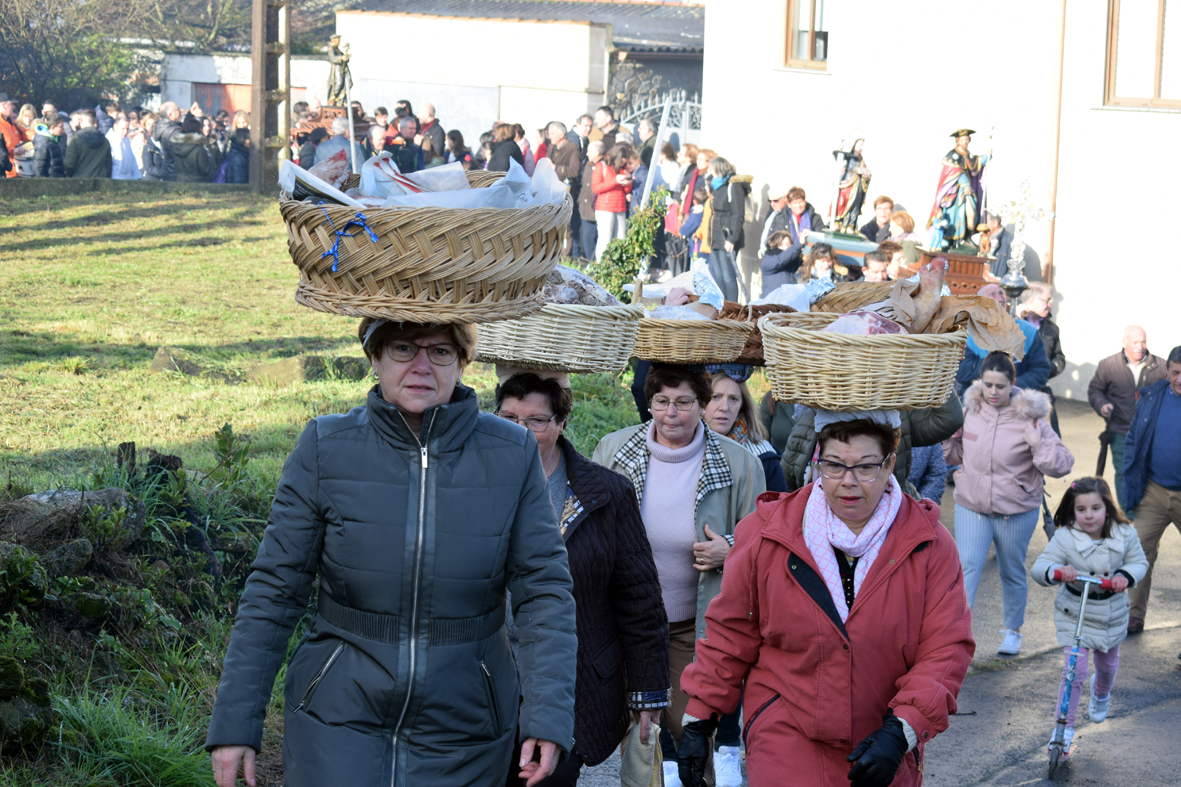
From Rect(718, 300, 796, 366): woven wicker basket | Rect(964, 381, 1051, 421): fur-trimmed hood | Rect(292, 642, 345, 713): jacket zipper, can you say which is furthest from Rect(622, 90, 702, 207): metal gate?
Rect(292, 642, 345, 713): jacket zipper

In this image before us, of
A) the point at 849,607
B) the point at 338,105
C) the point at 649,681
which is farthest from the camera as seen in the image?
the point at 338,105

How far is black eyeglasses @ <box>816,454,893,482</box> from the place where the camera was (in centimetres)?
369

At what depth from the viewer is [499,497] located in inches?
122

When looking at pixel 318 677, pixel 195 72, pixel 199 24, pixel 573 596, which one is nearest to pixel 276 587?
pixel 318 677

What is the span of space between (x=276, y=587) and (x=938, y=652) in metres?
1.83

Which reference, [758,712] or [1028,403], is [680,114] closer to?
[1028,403]

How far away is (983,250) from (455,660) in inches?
548

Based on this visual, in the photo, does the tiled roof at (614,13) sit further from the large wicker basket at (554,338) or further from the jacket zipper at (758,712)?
the jacket zipper at (758,712)

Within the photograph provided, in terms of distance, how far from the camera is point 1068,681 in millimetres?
5848

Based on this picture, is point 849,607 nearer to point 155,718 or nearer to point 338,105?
point 155,718

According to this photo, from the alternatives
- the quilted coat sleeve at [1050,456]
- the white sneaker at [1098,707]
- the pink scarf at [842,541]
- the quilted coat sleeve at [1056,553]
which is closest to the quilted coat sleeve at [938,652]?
the pink scarf at [842,541]

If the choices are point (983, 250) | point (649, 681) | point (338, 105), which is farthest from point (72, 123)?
point (649, 681)

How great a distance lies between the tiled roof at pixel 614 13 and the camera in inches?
1374

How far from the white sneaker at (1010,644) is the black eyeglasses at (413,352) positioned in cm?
522
